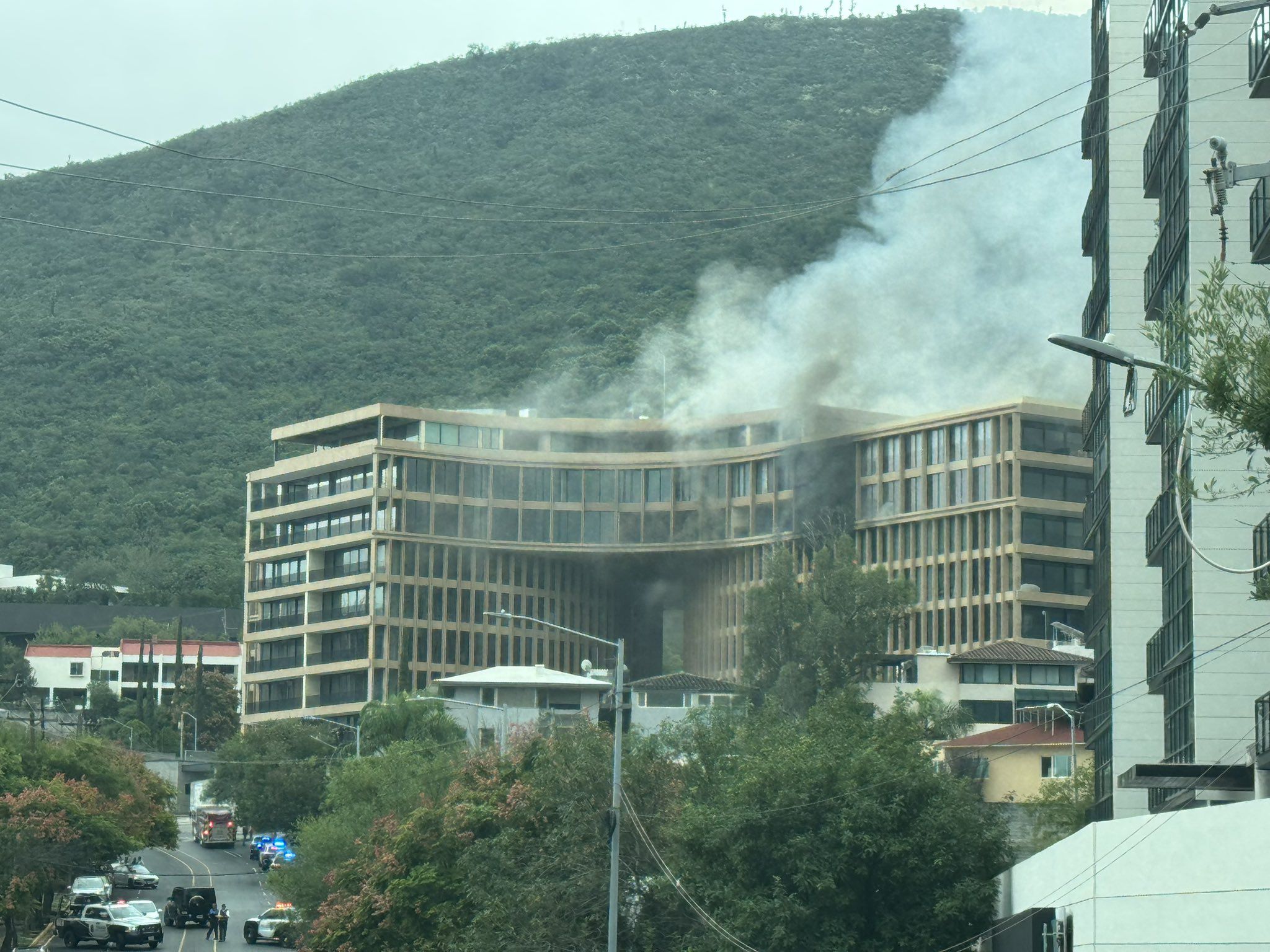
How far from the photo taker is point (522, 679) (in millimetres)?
146000

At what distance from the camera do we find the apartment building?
5640 inches

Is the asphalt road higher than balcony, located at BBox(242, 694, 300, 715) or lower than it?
lower

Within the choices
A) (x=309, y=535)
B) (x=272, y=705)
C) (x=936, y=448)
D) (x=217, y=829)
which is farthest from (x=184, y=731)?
(x=936, y=448)

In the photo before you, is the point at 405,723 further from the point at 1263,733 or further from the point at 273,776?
the point at 1263,733

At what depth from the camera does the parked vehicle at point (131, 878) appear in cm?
11038

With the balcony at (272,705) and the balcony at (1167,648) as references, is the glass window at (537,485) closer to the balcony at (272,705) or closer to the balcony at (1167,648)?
the balcony at (272,705)

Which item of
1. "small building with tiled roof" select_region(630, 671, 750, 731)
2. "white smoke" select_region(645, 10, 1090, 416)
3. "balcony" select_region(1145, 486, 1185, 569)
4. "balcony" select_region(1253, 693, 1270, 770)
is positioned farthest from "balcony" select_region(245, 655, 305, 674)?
"balcony" select_region(1253, 693, 1270, 770)

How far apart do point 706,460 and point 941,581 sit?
27626mm

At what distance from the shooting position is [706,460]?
6742 inches

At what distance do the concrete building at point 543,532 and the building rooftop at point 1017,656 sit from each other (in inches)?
828

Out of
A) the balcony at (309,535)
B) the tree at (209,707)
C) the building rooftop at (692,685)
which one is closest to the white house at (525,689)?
the building rooftop at (692,685)

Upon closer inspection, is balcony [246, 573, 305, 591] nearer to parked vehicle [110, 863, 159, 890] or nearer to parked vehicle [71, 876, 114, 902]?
parked vehicle [110, 863, 159, 890]

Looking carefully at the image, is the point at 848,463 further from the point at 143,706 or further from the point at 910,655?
the point at 143,706

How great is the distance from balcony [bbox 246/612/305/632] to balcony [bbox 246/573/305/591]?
8.29 feet
